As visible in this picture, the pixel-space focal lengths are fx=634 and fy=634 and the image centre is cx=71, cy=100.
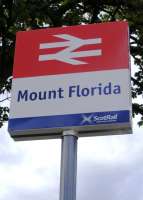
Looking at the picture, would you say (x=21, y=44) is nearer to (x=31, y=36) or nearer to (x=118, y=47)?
(x=31, y=36)

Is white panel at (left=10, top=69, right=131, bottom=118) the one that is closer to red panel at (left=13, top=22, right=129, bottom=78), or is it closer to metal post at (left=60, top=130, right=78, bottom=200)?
red panel at (left=13, top=22, right=129, bottom=78)

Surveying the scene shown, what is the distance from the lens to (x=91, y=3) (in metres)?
14.3

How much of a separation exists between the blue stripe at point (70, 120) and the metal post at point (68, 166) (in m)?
0.10

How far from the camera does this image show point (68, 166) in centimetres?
545

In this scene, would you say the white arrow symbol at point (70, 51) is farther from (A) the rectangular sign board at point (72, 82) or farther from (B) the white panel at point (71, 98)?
(B) the white panel at point (71, 98)

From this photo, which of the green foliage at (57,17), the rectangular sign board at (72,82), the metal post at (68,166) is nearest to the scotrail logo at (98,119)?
the rectangular sign board at (72,82)

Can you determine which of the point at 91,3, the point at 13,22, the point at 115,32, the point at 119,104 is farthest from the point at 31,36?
the point at 91,3

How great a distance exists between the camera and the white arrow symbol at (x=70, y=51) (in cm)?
584

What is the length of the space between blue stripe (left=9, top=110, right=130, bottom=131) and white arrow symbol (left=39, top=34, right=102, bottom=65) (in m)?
0.54

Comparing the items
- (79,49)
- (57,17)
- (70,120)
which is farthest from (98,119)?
(57,17)

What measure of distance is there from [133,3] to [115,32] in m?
7.40

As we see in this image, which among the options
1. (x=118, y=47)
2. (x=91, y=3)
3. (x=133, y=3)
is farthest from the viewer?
(x=91, y=3)

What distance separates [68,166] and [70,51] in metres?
1.13

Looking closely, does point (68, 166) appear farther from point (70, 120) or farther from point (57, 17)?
point (57, 17)
